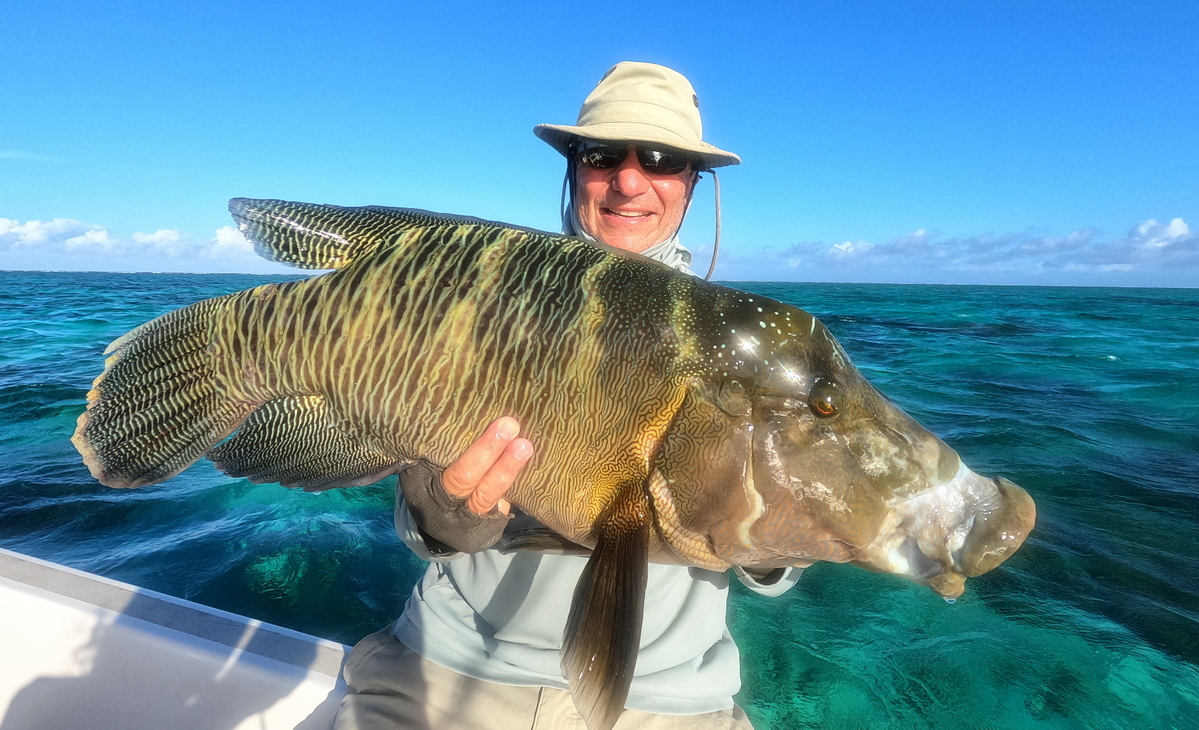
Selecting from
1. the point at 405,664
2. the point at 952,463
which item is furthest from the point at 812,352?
the point at 405,664

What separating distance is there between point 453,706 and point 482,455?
1.21 metres

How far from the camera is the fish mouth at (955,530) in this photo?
183cm

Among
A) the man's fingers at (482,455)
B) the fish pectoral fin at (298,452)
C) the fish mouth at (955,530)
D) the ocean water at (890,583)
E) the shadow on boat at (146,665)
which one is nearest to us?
the fish mouth at (955,530)

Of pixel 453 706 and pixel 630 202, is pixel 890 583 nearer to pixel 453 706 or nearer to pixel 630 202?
pixel 630 202

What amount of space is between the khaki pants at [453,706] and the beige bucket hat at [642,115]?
8.32ft

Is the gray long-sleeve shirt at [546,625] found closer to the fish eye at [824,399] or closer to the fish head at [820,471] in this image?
the fish head at [820,471]

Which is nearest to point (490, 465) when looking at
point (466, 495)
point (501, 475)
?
point (501, 475)

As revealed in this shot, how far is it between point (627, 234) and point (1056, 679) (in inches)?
180

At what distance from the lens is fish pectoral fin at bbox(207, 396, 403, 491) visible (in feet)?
7.45

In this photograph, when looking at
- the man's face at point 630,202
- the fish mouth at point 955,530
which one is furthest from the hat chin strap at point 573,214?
the fish mouth at point 955,530

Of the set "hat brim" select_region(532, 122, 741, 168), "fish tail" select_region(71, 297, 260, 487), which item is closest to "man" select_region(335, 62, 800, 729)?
"fish tail" select_region(71, 297, 260, 487)

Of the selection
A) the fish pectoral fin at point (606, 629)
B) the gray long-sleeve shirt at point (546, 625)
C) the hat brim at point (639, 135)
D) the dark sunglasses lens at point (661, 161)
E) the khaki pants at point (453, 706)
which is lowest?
the khaki pants at point (453, 706)

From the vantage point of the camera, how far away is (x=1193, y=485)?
318 inches

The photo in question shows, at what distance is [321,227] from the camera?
86.4 inches
